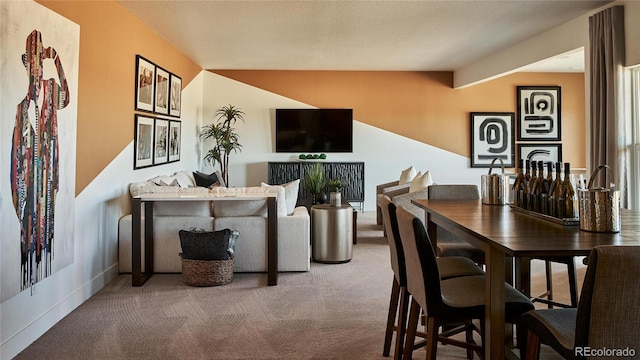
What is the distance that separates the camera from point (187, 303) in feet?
11.7

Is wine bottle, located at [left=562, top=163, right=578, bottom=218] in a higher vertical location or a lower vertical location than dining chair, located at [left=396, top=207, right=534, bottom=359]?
higher

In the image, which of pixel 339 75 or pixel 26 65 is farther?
pixel 339 75

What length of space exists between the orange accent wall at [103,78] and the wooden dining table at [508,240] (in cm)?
303

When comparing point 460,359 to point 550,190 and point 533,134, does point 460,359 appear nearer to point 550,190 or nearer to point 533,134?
point 550,190

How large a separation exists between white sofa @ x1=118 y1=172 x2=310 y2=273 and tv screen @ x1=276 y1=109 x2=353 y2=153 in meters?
4.47

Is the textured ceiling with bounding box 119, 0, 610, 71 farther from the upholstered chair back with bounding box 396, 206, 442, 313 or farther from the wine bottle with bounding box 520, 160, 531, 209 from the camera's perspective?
the upholstered chair back with bounding box 396, 206, 442, 313

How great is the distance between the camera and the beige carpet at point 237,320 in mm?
2691

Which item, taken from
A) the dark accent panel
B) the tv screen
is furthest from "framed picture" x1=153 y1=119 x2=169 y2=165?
the tv screen

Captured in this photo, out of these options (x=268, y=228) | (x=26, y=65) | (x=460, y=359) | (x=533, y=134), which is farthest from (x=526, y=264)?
(x=533, y=134)

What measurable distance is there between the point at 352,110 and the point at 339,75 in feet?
2.35

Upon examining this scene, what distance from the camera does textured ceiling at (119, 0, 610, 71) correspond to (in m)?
4.69

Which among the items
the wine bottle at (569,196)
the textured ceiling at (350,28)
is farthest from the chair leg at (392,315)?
the textured ceiling at (350,28)

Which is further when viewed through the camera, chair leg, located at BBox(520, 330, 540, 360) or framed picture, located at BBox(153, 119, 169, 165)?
framed picture, located at BBox(153, 119, 169, 165)

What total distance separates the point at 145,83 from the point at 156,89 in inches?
15.9
